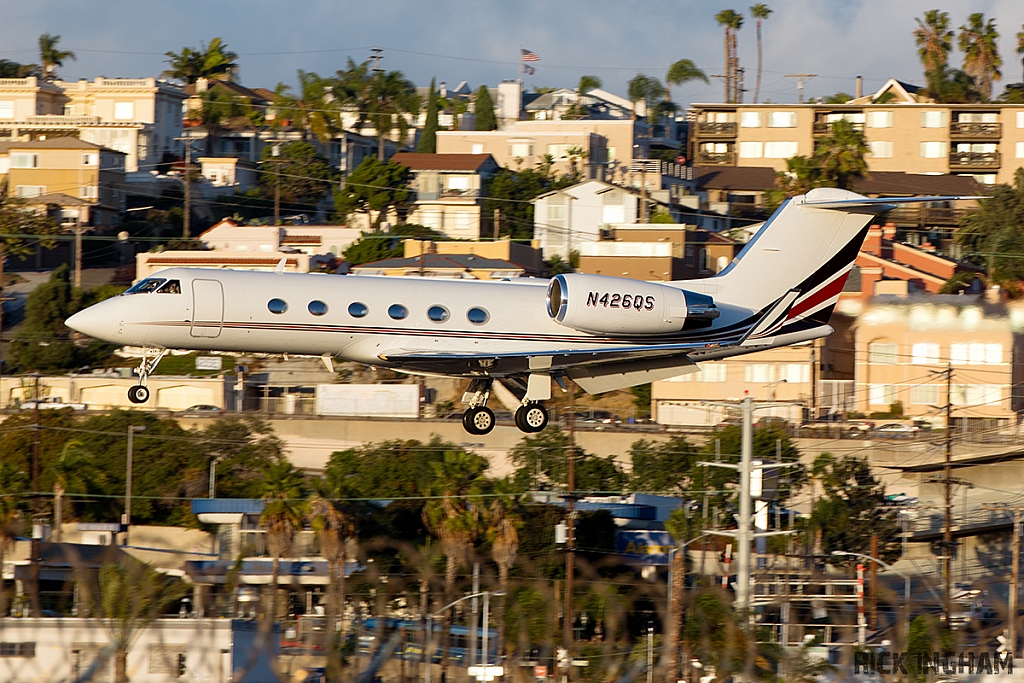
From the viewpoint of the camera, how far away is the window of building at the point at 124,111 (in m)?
108

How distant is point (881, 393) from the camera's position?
54.3 meters

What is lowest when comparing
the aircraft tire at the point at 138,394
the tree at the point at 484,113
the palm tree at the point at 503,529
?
the palm tree at the point at 503,529

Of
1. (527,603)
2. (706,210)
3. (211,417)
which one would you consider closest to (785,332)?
(527,603)

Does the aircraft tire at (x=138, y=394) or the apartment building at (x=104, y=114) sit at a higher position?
the apartment building at (x=104, y=114)

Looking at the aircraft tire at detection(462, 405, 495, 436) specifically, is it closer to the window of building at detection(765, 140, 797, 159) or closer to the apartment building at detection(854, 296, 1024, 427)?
the apartment building at detection(854, 296, 1024, 427)

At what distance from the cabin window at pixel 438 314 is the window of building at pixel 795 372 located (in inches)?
1436

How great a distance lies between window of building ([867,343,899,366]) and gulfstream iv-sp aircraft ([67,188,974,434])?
77.0 feet

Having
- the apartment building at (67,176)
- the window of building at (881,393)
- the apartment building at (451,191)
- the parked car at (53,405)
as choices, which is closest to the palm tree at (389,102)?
the apartment building at (451,191)

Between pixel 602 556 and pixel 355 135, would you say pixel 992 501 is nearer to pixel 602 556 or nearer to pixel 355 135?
pixel 602 556

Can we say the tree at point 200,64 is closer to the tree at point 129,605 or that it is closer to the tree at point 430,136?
the tree at point 430,136

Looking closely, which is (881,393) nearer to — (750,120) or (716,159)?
(750,120)

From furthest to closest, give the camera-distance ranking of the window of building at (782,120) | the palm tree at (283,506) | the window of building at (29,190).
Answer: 1. the window of building at (782,120)
2. the window of building at (29,190)
3. the palm tree at (283,506)

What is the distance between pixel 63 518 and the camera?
45.8 meters

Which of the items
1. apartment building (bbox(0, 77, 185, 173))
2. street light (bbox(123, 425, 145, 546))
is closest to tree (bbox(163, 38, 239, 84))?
apartment building (bbox(0, 77, 185, 173))
